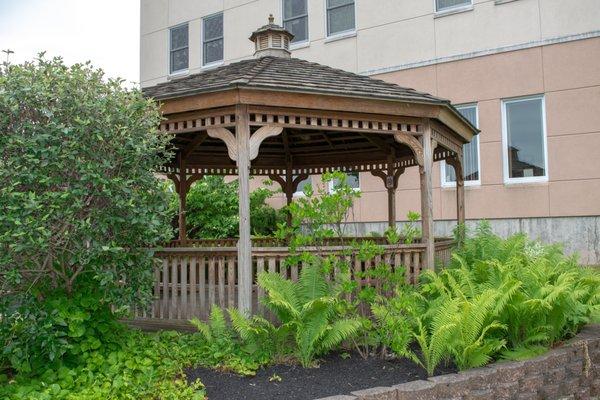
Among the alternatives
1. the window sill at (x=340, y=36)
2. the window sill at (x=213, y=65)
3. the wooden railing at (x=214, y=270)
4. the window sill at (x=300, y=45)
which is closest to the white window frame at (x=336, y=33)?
the window sill at (x=340, y=36)

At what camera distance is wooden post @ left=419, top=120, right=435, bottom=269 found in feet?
25.6

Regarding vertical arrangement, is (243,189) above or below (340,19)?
below

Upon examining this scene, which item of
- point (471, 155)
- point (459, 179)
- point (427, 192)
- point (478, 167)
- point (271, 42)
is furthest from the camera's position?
point (471, 155)

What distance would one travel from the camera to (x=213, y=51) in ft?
61.7

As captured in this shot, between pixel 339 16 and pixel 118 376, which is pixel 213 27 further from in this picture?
pixel 118 376

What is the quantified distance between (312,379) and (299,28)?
43.0 feet

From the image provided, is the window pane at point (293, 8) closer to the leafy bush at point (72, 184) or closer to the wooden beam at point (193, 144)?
the wooden beam at point (193, 144)

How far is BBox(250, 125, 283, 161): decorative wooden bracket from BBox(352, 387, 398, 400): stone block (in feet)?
10.2

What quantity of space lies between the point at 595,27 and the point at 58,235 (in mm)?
11809

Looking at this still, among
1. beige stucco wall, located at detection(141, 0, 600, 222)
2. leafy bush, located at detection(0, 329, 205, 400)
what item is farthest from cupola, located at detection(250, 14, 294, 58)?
beige stucco wall, located at detection(141, 0, 600, 222)

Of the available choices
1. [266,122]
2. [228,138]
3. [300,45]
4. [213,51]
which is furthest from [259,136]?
[213,51]

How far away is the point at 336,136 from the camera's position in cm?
1143

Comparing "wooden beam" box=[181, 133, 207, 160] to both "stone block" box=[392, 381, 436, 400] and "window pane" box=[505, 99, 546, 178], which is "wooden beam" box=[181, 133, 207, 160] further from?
"window pane" box=[505, 99, 546, 178]

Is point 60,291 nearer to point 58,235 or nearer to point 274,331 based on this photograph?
point 58,235
